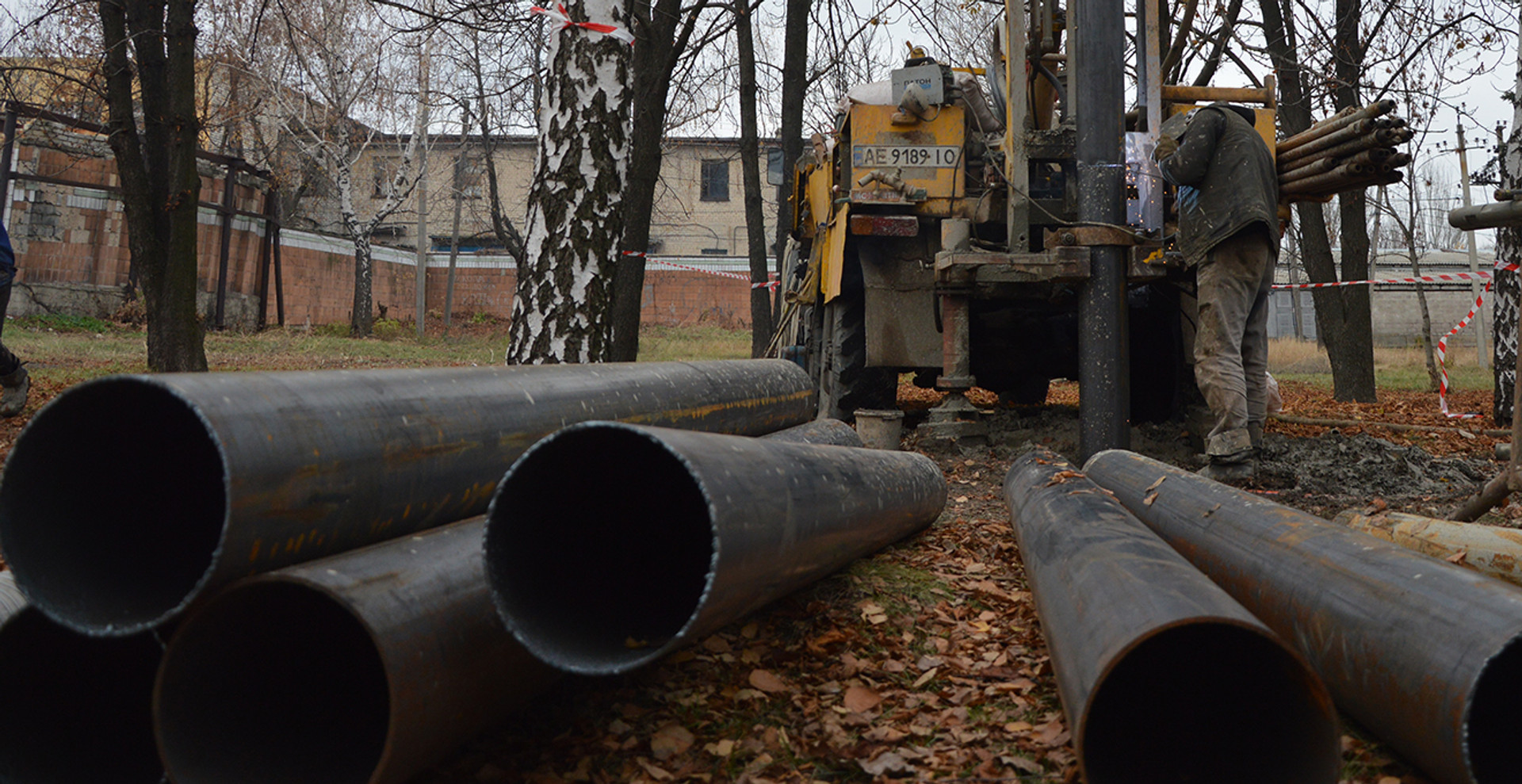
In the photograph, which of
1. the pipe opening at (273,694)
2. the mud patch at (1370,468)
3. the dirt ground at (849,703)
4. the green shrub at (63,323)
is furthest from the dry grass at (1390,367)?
the green shrub at (63,323)

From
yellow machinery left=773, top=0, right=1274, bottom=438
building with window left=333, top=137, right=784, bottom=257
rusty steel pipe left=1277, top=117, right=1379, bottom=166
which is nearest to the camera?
rusty steel pipe left=1277, top=117, right=1379, bottom=166

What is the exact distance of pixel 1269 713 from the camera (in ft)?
7.24

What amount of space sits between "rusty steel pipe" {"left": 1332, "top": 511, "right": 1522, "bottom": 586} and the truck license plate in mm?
4655

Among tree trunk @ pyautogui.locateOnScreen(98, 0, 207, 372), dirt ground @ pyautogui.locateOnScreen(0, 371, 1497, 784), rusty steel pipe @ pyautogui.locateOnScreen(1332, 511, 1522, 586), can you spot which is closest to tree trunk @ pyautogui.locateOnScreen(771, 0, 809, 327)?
tree trunk @ pyautogui.locateOnScreen(98, 0, 207, 372)

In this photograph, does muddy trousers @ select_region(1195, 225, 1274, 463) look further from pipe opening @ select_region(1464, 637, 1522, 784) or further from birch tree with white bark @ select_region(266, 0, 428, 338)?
birch tree with white bark @ select_region(266, 0, 428, 338)

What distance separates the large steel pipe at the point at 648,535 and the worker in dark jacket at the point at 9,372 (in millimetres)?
6825

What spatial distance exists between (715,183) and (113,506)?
1514 inches

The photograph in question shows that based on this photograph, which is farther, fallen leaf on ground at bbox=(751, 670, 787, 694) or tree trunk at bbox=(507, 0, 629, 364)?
tree trunk at bbox=(507, 0, 629, 364)

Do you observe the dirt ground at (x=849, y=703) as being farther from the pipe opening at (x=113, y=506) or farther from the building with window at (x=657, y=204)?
the building with window at (x=657, y=204)

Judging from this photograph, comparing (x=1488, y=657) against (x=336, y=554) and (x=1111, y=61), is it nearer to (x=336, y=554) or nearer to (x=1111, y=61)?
(x=336, y=554)

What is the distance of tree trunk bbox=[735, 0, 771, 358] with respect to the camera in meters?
15.3

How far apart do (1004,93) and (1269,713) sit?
627 cm

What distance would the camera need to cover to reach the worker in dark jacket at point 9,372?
23.6 ft

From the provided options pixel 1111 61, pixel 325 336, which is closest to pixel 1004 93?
pixel 1111 61
